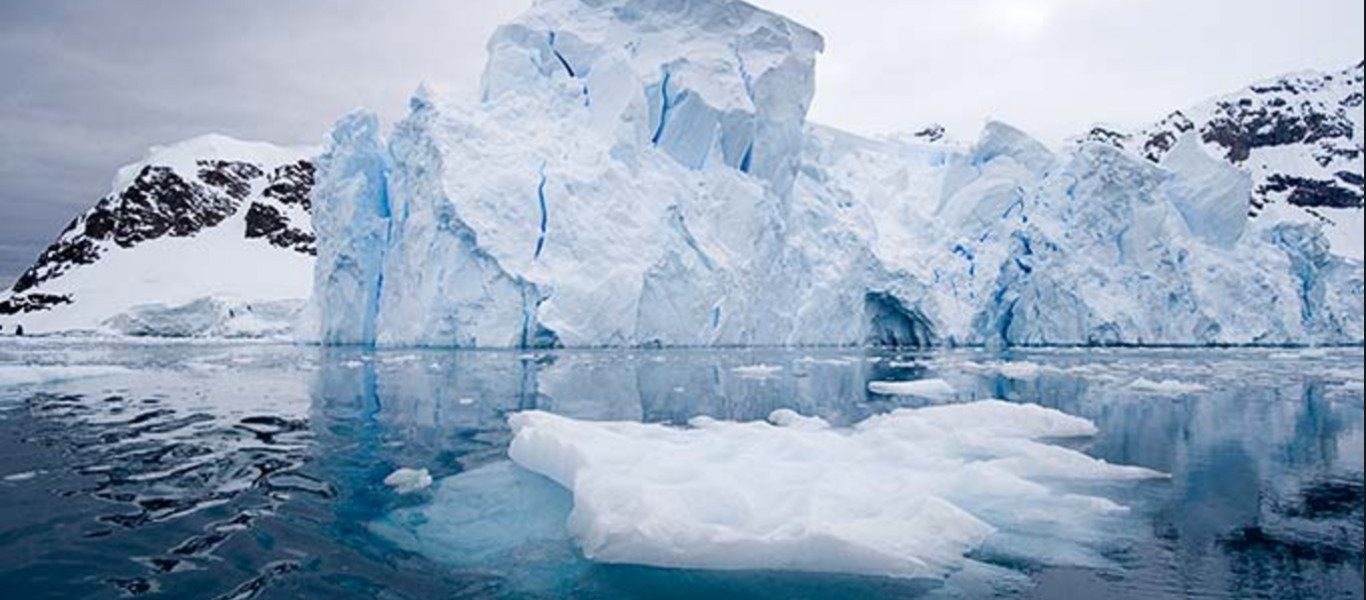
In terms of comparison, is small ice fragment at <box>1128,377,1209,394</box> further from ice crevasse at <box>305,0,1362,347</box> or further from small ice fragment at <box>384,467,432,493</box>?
ice crevasse at <box>305,0,1362,347</box>

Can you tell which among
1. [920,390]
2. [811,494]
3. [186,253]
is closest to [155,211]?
[186,253]

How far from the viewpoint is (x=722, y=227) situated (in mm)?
24344

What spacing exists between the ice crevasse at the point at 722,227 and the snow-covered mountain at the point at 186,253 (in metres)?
22.0

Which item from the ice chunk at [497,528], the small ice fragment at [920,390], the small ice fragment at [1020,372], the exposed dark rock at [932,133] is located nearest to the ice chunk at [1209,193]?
the small ice fragment at [1020,372]

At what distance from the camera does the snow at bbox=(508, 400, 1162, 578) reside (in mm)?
3781

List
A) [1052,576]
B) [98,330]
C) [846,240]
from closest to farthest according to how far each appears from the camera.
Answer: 1. [1052,576]
2. [846,240]
3. [98,330]

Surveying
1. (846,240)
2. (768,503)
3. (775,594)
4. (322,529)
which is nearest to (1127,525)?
(768,503)

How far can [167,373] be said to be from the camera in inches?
569

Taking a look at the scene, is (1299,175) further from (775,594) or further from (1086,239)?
(775,594)

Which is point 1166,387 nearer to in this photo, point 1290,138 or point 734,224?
point 734,224

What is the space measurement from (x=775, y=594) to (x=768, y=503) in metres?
0.99

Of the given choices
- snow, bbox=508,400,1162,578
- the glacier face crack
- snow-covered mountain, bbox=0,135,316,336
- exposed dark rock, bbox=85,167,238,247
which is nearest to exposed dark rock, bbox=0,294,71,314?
snow-covered mountain, bbox=0,135,316,336

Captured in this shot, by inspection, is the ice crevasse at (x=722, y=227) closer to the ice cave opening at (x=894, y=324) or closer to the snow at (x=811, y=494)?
the ice cave opening at (x=894, y=324)

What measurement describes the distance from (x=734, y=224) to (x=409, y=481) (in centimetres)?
1954
